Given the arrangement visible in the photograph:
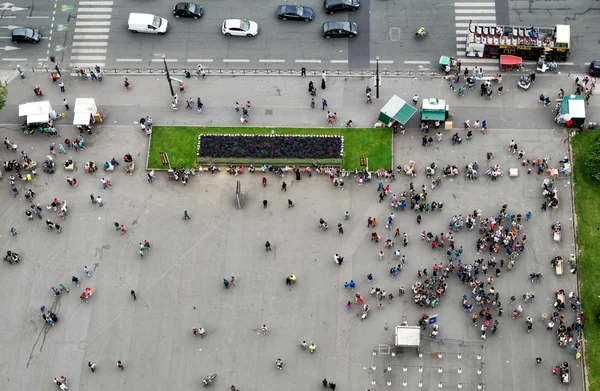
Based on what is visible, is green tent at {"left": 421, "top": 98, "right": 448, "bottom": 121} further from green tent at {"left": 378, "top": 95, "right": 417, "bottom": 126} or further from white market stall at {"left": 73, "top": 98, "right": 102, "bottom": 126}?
white market stall at {"left": 73, "top": 98, "right": 102, "bottom": 126}

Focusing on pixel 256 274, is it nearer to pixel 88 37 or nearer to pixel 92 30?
pixel 88 37

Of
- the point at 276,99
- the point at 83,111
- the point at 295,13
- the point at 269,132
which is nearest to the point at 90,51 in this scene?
the point at 83,111

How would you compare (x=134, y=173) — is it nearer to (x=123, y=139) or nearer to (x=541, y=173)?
(x=123, y=139)

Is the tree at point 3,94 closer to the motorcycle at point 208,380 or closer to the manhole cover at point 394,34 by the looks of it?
the motorcycle at point 208,380

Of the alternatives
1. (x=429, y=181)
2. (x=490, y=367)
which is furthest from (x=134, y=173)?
(x=490, y=367)

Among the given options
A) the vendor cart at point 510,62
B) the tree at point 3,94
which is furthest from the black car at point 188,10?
the vendor cart at point 510,62
